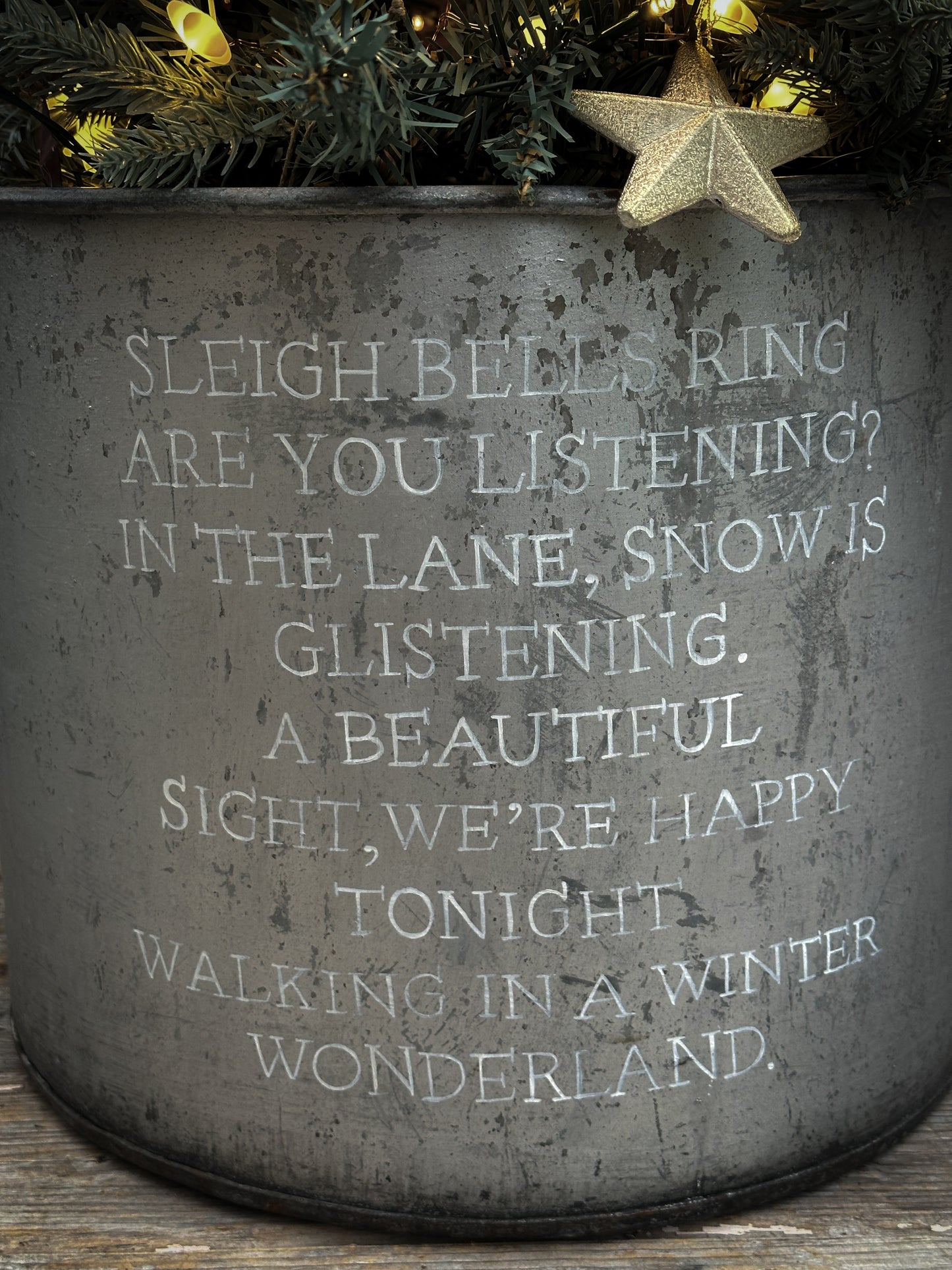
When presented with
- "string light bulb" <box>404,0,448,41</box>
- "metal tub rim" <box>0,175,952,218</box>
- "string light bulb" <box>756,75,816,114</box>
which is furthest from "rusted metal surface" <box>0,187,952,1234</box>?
"string light bulb" <box>404,0,448,41</box>

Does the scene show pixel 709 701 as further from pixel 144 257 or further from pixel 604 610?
pixel 144 257

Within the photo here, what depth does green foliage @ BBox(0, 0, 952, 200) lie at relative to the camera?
136cm

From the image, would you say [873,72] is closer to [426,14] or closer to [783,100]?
[783,100]

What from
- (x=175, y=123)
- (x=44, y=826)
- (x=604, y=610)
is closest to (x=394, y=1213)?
(x=44, y=826)

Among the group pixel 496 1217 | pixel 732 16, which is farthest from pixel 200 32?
pixel 496 1217

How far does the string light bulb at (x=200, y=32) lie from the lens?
1384 mm

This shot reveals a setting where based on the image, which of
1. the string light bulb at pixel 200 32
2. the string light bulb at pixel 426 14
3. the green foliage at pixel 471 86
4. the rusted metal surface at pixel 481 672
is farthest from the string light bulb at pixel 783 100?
the string light bulb at pixel 200 32

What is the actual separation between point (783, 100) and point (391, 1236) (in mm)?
1361

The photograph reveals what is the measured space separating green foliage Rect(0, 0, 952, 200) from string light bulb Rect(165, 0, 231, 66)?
0.03m

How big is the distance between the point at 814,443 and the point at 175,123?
75cm

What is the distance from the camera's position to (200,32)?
55.2 inches

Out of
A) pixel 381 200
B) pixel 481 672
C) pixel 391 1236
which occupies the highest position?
pixel 381 200

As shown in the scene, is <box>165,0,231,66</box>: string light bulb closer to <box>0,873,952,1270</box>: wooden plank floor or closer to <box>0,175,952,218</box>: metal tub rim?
<box>0,175,952,218</box>: metal tub rim

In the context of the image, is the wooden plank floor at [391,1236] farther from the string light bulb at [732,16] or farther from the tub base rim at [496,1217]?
the string light bulb at [732,16]
